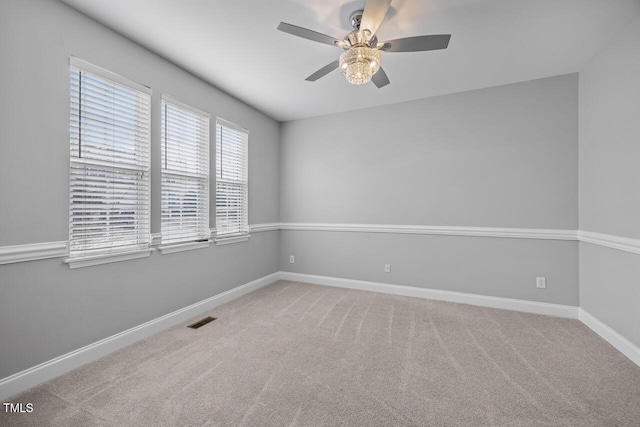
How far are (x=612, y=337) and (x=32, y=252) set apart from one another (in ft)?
15.2

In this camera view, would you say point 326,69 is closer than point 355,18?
No

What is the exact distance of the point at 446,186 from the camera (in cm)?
354

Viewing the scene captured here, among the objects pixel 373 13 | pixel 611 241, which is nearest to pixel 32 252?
pixel 373 13

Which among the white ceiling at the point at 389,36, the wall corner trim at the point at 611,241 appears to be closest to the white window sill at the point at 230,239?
the white ceiling at the point at 389,36

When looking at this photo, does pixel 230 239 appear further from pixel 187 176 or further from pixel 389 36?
pixel 389 36

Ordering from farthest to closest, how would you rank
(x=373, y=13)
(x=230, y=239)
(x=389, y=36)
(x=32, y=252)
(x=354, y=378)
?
(x=230, y=239) < (x=389, y=36) < (x=354, y=378) < (x=32, y=252) < (x=373, y=13)

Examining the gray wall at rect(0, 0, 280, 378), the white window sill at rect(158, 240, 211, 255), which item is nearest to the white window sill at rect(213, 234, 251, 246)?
the white window sill at rect(158, 240, 211, 255)

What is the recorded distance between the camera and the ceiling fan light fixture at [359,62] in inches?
76.0

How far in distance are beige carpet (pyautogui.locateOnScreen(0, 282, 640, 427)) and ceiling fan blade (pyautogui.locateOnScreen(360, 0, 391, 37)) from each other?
2.42 m

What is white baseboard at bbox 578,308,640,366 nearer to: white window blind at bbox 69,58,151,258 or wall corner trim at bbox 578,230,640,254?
wall corner trim at bbox 578,230,640,254

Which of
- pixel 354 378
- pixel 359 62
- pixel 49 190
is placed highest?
pixel 359 62

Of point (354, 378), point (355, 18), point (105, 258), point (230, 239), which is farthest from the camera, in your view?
point (230, 239)

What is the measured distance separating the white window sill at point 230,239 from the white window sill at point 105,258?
2.77 feet

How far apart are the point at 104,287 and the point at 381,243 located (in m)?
3.17
